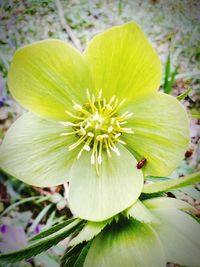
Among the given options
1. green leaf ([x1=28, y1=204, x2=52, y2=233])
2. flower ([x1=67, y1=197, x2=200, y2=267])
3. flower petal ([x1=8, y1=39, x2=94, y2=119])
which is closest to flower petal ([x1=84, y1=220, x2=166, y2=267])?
flower ([x1=67, y1=197, x2=200, y2=267])

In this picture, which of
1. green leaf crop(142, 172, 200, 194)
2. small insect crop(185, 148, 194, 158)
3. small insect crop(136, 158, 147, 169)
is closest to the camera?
green leaf crop(142, 172, 200, 194)

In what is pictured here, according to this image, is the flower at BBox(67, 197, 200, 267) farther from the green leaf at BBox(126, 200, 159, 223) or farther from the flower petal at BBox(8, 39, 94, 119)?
the flower petal at BBox(8, 39, 94, 119)

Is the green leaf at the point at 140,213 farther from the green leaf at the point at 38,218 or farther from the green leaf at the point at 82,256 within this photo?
the green leaf at the point at 38,218

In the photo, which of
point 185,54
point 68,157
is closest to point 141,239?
point 68,157

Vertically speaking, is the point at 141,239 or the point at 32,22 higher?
the point at 32,22

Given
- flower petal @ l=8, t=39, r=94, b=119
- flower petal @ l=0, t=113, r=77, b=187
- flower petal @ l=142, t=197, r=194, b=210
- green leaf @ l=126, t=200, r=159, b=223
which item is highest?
flower petal @ l=8, t=39, r=94, b=119

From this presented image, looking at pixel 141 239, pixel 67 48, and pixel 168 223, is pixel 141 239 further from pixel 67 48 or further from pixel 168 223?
pixel 67 48

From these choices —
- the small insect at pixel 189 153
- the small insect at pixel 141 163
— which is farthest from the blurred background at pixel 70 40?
the small insect at pixel 141 163

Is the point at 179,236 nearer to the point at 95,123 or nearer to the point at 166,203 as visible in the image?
the point at 166,203
